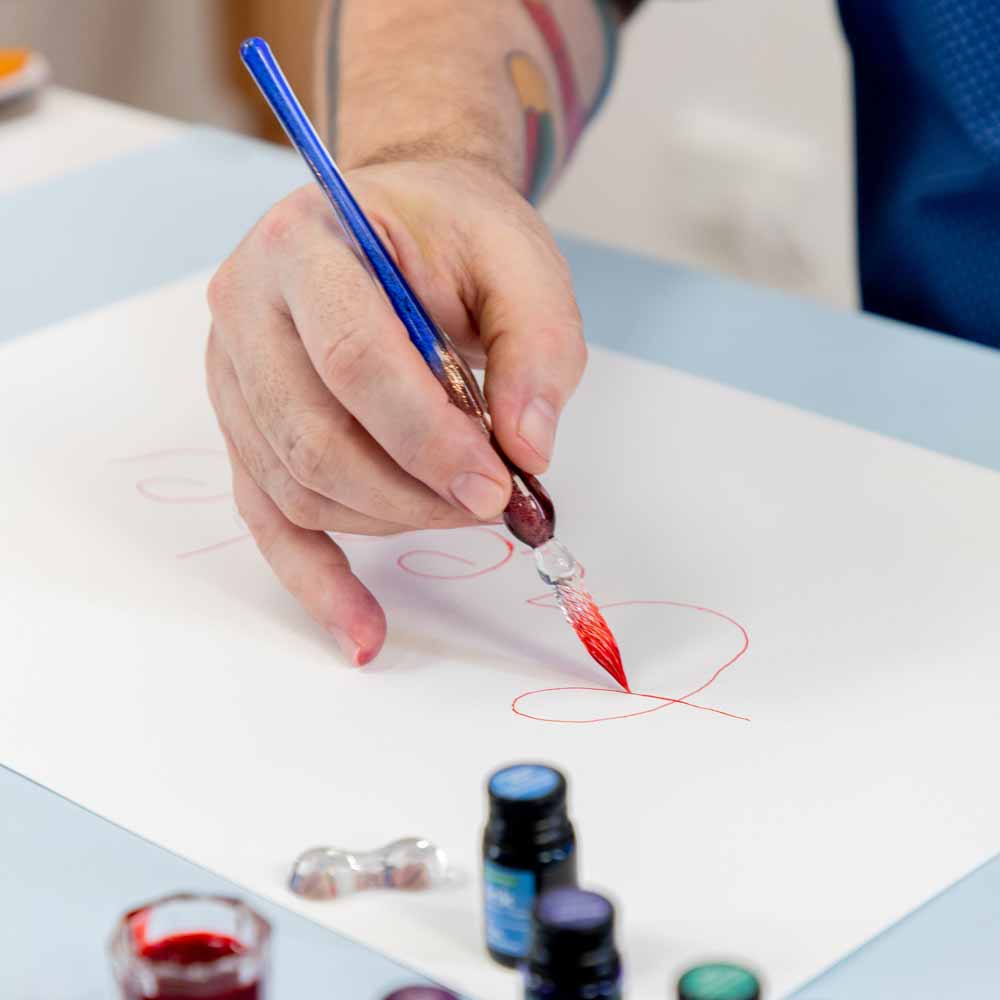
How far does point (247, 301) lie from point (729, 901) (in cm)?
34

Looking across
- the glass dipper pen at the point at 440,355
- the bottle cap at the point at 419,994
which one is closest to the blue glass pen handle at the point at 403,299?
the glass dipper pen at the point at 440,355

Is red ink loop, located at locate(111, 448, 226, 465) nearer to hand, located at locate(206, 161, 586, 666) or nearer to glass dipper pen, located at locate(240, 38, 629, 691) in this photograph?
hand, located at locate(206, 161, 586, 666)

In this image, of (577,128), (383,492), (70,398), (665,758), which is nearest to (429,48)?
(577,128)

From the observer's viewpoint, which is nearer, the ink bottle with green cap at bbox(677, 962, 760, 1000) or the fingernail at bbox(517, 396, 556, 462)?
the ink bottle with green cap at bbox(677, 962, 760, 1000)

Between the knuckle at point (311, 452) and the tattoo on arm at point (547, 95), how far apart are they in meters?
0.35

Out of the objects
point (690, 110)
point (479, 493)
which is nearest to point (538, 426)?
point (479, 493)

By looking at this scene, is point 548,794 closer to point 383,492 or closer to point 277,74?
point 383,492

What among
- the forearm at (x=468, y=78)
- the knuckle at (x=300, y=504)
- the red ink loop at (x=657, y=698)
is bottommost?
the red ink loop at (x=657, y=698)

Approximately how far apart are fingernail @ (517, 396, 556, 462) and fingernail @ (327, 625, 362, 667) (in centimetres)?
11

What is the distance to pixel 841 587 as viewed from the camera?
692 mm

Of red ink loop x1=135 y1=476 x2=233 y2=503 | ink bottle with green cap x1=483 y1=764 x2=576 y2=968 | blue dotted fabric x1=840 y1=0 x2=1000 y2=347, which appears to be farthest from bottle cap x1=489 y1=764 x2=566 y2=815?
blue dotted fabric x1=840 y1=0 x2=1000 y2=347

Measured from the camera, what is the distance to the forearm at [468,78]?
0.91 metres

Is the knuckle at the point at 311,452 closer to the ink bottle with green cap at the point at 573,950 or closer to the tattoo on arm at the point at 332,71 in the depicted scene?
the ink bottle with green cap at the point at 573,950

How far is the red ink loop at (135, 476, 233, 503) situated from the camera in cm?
79
